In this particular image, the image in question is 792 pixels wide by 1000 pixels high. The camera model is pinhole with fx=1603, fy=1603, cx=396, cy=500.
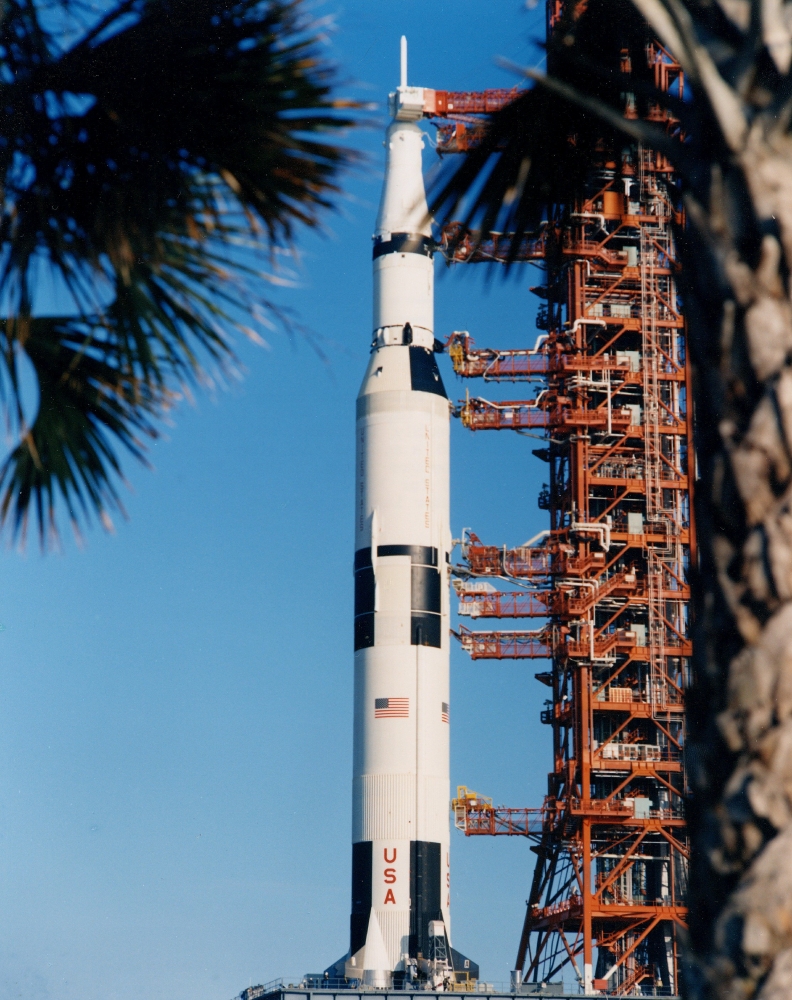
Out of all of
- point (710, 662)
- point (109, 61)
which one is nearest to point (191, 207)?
point (109, 61)

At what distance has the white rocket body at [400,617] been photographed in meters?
46.5

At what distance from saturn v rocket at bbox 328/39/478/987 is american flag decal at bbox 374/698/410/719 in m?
0.03

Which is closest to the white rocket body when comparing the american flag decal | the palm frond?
the american flag decal

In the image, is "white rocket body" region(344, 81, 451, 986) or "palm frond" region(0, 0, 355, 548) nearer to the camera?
"palm frond" region(0, 0, 355, 548)

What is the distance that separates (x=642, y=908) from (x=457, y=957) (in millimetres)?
9081

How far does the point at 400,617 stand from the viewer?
48219mm

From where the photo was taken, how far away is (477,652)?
181ft

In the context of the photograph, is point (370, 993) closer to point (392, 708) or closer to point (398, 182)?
point (392, 708)

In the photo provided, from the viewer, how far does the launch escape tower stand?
55281 mm

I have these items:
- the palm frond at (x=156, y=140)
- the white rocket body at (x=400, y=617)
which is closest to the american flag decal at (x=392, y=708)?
the white rocket body at (x=400, y=617)

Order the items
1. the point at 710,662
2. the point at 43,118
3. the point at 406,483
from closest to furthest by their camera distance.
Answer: the point at 710,662, the point at 43,118, the point at 406,483

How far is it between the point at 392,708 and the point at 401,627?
2.45 meters

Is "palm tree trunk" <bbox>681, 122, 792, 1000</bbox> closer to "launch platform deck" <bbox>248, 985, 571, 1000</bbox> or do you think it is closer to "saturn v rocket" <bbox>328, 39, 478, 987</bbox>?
"saturn v rocket" <bbox>328, 39, 478, 987</bbox>

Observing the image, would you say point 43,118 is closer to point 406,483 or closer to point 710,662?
point 710,662
